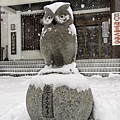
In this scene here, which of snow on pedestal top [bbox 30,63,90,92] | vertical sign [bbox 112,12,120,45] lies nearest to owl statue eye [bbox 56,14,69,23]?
snow on pedestal top [bbox 30,63,90,92]

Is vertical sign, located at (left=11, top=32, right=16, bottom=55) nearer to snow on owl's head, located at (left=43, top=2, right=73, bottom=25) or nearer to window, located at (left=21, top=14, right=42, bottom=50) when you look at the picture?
window, located at (left=21, top=14, right=42, bottom=50)

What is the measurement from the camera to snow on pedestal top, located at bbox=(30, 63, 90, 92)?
283cm

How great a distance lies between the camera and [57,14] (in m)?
2.95

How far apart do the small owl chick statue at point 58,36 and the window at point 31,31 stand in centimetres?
1223

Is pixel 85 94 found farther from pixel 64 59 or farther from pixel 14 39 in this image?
pixel 14 39

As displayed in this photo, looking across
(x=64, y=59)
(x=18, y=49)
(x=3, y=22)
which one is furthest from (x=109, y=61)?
(x=3, y=22)

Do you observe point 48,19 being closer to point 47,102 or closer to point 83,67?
point 47,102

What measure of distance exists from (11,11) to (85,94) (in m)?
13.1

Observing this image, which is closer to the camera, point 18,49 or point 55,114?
point 55,114

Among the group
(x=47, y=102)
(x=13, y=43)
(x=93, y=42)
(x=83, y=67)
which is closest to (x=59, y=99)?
(x=47, y=102)

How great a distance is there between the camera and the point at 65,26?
301 cm

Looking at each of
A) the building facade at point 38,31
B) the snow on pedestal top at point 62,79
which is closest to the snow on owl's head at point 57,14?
the snow on pedestal top at point 62,79

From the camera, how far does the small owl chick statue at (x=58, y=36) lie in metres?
2.95

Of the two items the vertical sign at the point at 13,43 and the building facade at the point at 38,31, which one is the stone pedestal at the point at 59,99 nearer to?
the building facade at the point at 38,31
